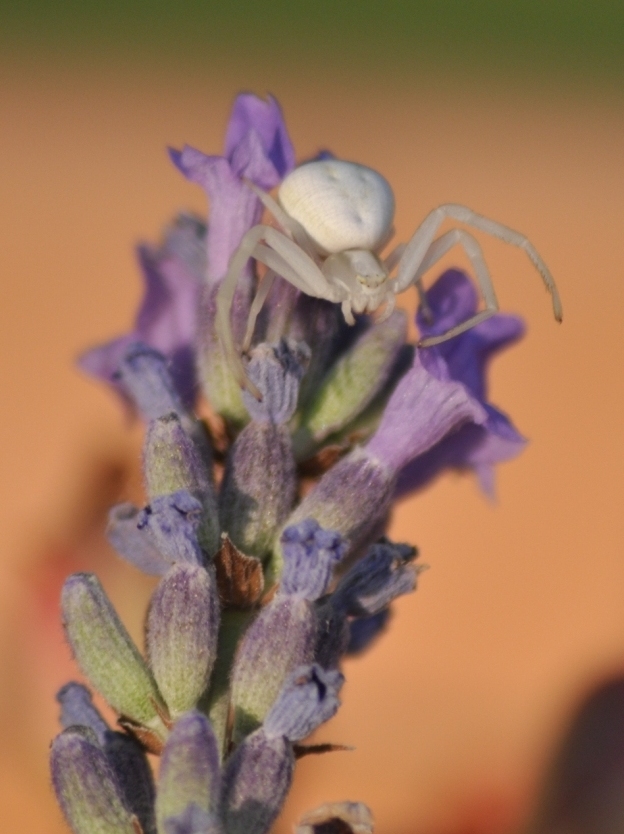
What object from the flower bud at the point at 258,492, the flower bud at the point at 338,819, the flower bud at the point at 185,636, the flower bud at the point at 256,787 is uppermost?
the flower bud at the point at 258,492

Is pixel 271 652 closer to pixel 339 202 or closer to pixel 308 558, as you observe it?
pixel 308 558

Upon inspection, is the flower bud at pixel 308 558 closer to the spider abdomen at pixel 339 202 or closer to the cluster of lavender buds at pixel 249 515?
the cluster of lavender buds at pixel 249 515

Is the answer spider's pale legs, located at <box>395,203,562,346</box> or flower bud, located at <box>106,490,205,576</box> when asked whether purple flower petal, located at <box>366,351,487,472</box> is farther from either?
flower bud, located at <box>106,490,205,576</box>

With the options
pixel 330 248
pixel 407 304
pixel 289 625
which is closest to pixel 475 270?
pixel 330 248

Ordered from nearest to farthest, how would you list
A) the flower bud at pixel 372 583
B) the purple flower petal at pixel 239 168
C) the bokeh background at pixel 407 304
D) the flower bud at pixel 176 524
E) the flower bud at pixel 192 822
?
the flower bud at pixel 192 822, the flower bud at pixel 176 524, the flower bud at pixel 372 583, the purple flower petal at pixel 239 168, the bokeh background at pixel 407 304

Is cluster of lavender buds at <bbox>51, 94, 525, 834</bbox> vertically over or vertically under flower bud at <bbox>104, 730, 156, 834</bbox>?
over

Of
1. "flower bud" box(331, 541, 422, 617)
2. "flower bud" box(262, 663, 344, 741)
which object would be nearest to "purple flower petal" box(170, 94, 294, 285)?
"flower bud" box(331, 541, 422, 617)

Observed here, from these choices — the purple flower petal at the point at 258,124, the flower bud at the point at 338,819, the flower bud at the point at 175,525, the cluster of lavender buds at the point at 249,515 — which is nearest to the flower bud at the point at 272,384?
the cluster of lavender buds at the point at 249,515
